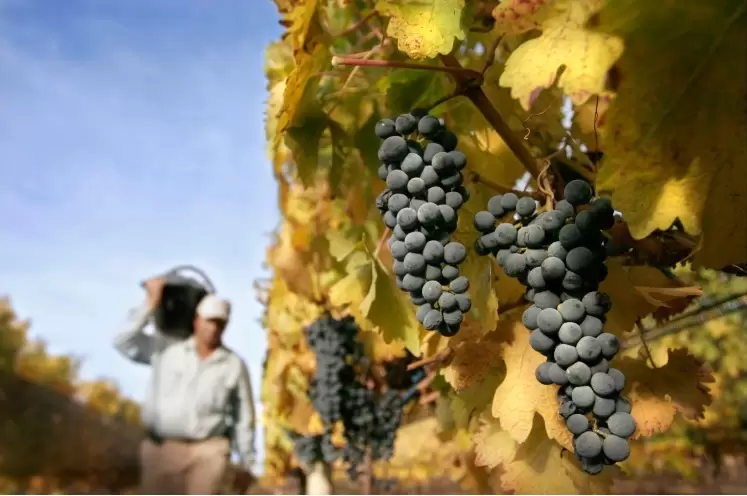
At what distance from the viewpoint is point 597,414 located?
511 millimetres

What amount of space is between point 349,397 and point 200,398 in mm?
839

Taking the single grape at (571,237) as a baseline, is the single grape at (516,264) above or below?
below

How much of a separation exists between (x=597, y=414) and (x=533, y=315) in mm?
99

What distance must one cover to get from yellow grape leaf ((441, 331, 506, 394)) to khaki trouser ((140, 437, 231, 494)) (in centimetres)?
192

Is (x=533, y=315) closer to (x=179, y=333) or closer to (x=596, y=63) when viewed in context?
(x=596, y=63)

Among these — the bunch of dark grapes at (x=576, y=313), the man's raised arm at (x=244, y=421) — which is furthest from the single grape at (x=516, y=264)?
the man's raised arm at (x=244, y=421)

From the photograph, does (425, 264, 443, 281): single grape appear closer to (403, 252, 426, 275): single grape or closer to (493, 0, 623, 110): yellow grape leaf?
(403, 252, 426, 275): single grape

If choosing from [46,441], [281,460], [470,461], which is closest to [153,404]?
[281,460]

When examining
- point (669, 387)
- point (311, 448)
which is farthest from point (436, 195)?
point (311, 448)

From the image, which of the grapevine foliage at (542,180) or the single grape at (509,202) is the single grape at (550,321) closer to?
the grapevine foliage at (542,180)

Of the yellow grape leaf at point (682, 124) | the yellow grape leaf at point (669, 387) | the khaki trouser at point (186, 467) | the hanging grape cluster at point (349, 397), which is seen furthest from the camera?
the khaki trouser at point (186, 467)

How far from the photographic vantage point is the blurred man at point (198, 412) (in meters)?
2.39

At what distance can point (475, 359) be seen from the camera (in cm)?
73

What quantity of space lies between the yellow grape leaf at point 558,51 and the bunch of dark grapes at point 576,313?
0.35ft
